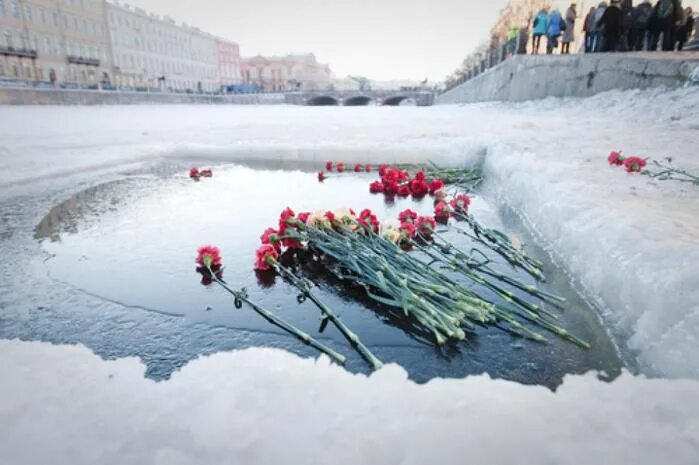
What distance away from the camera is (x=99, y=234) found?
3074 millimetres

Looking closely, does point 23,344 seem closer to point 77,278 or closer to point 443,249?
point 77,278

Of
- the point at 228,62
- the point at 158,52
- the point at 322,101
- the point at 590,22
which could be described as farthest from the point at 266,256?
the point at 228,62

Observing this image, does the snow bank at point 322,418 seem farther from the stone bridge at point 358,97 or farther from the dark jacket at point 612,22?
the stone bridge at point 358,97

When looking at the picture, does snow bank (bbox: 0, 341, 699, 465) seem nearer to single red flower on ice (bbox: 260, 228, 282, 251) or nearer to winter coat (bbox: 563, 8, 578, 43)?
single red flower on ice (bbox: 260, 228, 282, 251)

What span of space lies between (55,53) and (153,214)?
57.3 meters

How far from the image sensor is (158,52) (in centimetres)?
6494

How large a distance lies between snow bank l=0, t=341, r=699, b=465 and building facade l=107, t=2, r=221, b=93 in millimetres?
53477

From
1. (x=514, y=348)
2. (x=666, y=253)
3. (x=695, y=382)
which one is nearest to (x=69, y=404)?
(x=514, y=348)

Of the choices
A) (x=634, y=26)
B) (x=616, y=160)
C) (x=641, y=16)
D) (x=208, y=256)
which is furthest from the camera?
(x=634, y=26)

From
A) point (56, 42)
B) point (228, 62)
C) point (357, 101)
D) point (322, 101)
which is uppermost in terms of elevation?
point (228, 62)

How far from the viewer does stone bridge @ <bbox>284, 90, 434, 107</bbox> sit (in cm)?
5656

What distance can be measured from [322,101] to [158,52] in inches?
1063

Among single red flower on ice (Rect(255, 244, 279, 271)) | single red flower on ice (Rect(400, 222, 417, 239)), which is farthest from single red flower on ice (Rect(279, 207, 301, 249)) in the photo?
single red flower on ice (Rect(400, 222, 417, 239))

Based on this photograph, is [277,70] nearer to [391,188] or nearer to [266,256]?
[391,188]
